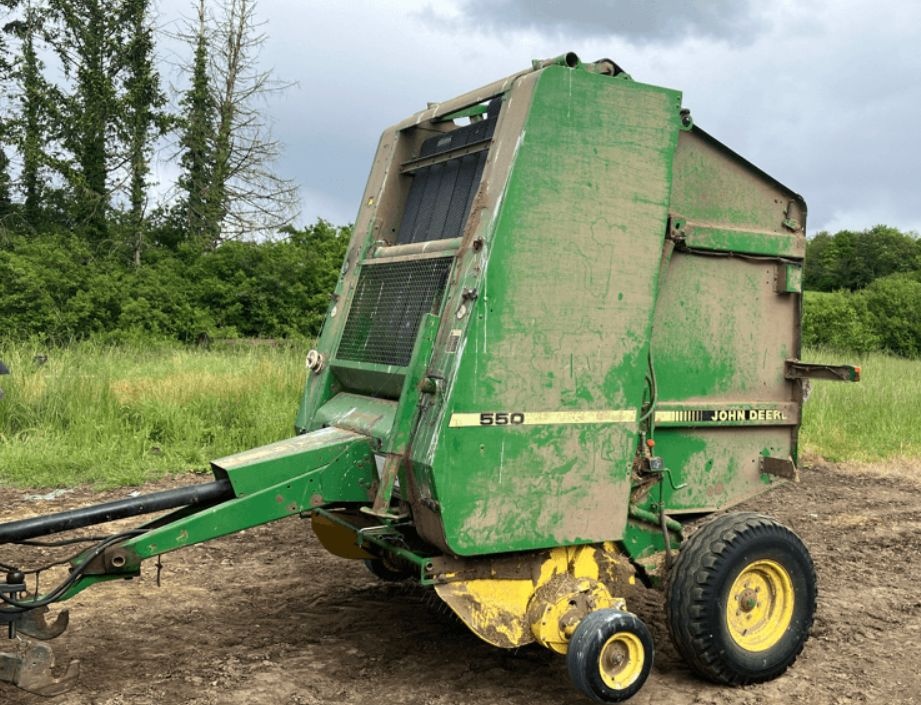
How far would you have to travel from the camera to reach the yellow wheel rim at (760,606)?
4155mm

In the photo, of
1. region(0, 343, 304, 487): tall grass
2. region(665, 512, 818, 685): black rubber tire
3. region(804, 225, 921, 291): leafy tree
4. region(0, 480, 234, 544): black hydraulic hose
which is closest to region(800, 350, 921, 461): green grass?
region(0, 343, 304, 487): tall grass

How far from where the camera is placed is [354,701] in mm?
3916

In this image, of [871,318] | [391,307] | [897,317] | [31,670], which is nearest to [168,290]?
[391,307]

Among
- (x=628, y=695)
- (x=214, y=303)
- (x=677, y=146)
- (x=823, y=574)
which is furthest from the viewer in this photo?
(x=214, y=303)

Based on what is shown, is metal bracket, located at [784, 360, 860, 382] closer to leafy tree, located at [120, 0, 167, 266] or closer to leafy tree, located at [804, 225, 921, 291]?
leafy tree, located at [120, 0, 167, 266]

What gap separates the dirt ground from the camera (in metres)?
4.02

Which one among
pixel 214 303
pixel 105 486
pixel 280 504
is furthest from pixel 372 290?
pixel 214 303

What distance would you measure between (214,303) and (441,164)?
1690 cm

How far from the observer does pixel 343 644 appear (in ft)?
15.1

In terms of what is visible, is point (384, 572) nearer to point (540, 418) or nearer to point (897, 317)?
point (540, 418)

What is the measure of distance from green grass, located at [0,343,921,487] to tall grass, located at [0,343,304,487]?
1 centimetres

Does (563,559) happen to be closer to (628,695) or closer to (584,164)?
(628,695)

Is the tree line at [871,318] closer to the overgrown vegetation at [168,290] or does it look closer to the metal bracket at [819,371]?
the overgrown vegetation at [168,290]

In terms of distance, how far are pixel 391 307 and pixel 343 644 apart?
1.63m
